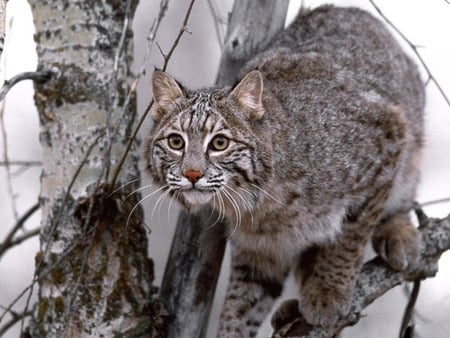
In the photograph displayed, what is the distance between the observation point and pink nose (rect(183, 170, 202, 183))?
3376 mm

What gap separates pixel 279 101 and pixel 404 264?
3.77 feet

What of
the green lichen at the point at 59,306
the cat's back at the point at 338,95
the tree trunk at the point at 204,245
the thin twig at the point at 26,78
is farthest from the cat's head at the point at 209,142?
the green lichen at the point at 59,306

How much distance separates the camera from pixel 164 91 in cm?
377

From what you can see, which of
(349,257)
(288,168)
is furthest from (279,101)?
(349,257)

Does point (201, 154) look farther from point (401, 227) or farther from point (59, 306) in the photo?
point (401, 227)

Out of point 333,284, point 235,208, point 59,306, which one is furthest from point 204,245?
point 59,306

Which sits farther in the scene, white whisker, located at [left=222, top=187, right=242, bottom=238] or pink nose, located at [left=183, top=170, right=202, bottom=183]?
white whisker, located at [left=222, top=187, right=242, bottom=238]

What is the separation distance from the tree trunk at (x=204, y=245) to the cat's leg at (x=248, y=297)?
22cm

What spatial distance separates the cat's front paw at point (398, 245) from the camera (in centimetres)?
418

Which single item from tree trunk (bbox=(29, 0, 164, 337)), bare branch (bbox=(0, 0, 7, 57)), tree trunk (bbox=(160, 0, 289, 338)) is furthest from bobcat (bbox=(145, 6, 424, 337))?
bare branch (bbox=(0, 0, 7, 57))

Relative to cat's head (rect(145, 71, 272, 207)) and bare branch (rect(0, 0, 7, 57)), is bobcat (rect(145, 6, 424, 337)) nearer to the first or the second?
cat's head (rect(145, 71, 272, 207))

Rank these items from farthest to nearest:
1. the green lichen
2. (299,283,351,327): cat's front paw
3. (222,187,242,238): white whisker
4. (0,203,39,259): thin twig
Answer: (299,283,351,327): cat's front paw
(0,203,39,259): thin twig
(222,187,242,238): white whisker
the green lichen

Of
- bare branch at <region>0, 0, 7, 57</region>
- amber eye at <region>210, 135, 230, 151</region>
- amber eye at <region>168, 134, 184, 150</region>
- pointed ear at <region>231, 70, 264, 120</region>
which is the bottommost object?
amber eye at <region>210, 135, 230, 151</region>

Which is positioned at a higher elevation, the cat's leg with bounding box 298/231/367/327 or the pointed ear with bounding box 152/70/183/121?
the pointed ear with bounding box 152/70/183/121
